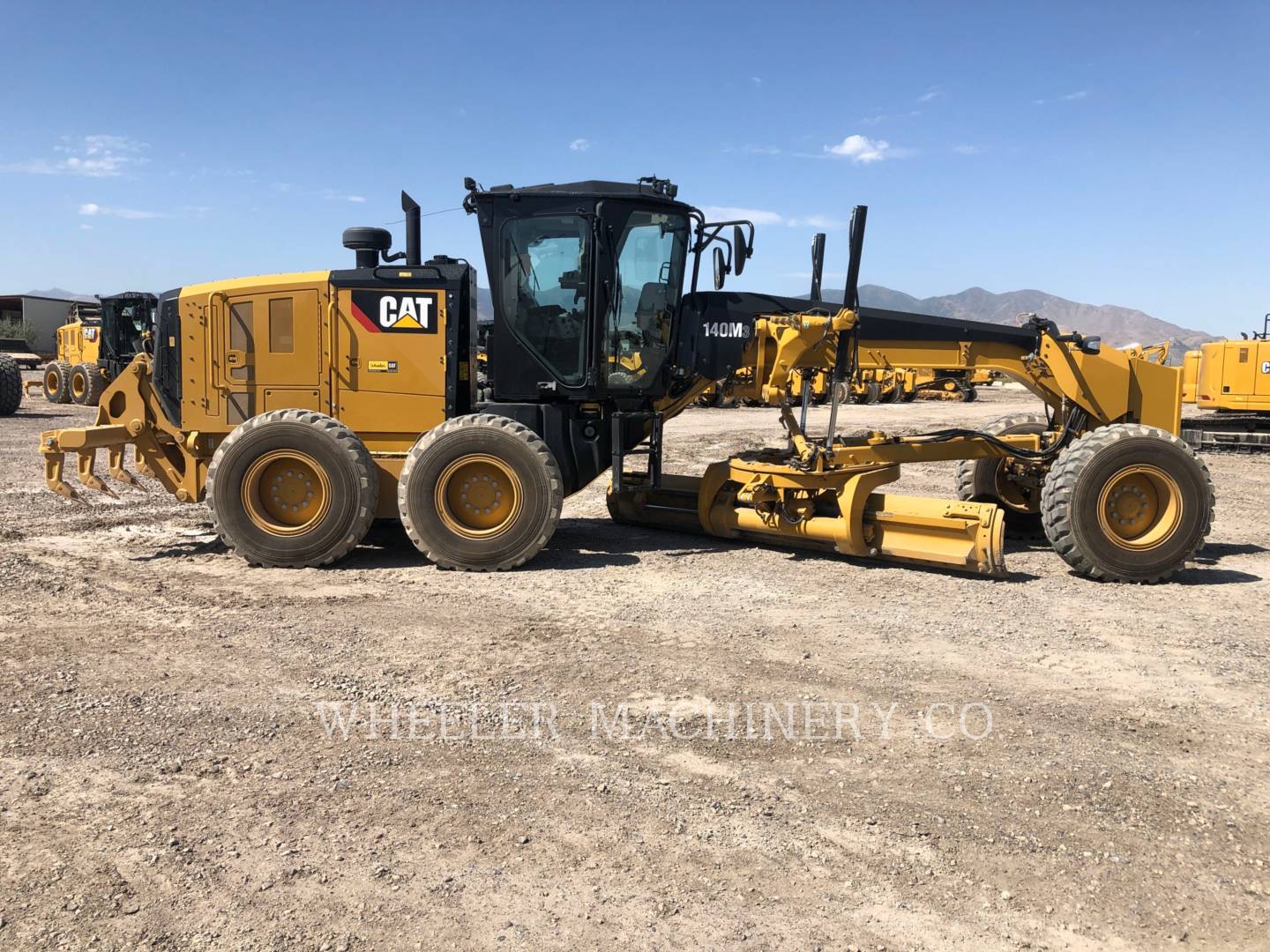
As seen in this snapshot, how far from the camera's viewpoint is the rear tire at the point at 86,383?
2412cm

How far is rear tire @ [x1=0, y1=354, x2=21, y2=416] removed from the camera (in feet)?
68.1

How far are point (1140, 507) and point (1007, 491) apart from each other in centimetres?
160

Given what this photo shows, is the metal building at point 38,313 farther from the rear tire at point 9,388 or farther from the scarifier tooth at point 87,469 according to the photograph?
the scarifier tooth at point 87,469

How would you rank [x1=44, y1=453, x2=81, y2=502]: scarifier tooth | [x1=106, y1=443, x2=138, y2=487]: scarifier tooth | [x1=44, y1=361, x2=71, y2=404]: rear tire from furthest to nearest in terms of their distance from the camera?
[x1=44, y1=361, x2=71, y2=404]: rear tire, [x1=106, y1=443, x2=138, y2=487]: scarifier tooth, [x1=44, y1=453, x2=81, y2=502]: scarifier tooth

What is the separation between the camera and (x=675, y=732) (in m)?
4.33

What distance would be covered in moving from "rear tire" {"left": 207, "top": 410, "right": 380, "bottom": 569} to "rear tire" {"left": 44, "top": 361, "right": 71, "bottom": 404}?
2100cm

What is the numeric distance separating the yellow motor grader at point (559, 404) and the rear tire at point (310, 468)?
0.02 meters

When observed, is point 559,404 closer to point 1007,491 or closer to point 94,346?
point 1007,491

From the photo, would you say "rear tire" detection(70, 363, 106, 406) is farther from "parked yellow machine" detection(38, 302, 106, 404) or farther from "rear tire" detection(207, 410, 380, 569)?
"rear tire" detection(207, 410, 380, 569)

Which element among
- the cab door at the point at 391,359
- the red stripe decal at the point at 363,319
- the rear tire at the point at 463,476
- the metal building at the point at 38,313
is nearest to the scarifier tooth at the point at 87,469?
the cab door at the point at 391,359

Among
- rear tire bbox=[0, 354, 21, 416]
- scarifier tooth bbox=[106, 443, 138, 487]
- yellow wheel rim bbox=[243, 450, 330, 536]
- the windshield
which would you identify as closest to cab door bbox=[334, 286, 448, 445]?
yellow wheel rim bbox=[243, 450, 330, 536]

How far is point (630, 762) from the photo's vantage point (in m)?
4.02

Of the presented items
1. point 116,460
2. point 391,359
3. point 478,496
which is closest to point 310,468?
point 391,359

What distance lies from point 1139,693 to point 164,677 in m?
5.01
